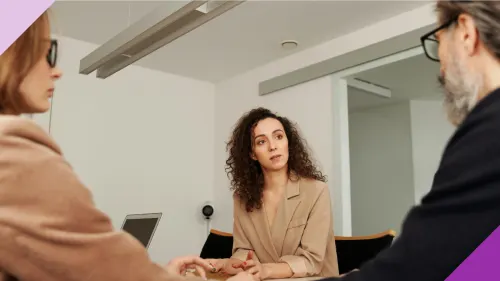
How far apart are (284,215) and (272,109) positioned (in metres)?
2.06

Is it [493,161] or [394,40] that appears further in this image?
[394,40]

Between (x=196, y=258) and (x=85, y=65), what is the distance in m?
1.74

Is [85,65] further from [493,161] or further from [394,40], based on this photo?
[493,161]

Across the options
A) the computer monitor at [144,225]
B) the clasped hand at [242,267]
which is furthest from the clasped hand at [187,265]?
the computer monitor at [144,225]

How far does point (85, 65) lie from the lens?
2854 millimetres

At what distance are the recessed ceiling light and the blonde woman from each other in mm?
3169

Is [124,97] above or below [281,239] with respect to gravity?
above

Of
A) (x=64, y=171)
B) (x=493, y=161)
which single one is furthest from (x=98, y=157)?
(x=493, y=161)

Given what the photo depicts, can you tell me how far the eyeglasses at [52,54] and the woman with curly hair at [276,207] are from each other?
115 centimetres

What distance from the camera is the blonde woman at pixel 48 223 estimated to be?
0.72m

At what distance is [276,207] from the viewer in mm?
2332

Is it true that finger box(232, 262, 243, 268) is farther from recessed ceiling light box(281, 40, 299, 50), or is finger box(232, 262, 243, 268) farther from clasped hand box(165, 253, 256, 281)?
recessed ceiling light box(281, 40, 299, 50)

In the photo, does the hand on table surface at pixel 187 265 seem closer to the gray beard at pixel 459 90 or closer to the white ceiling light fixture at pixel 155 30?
the gray beard at pixel 459 90

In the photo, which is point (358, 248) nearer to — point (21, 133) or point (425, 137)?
point (21, 133)
